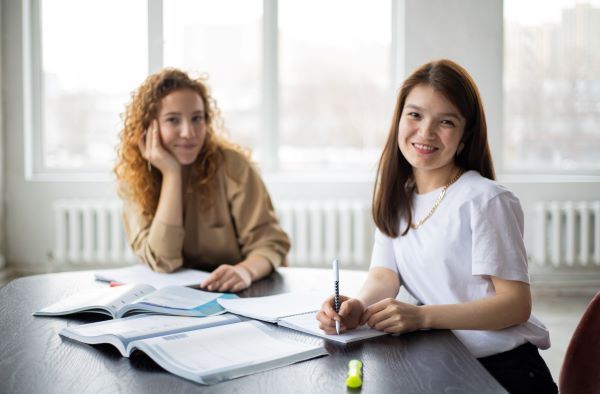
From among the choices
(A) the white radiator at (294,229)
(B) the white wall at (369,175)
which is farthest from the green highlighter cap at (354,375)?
(B) the white wall at (369,175)

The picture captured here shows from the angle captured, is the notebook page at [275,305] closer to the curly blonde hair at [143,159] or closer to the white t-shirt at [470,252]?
the white t-shirt at [470,252]

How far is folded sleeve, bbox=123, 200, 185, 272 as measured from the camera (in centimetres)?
198

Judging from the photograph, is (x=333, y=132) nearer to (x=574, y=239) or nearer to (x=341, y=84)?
(x=341, y=84)

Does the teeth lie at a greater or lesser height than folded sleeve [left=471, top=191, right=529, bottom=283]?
greater

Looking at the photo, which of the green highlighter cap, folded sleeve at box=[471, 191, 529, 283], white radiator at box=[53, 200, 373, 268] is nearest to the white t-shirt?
folded sleeve at box=[471, 191, 529, 283]

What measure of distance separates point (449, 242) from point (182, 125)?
1010mm

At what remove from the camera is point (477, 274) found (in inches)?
54.9

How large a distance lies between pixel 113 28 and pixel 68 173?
931 millimetres

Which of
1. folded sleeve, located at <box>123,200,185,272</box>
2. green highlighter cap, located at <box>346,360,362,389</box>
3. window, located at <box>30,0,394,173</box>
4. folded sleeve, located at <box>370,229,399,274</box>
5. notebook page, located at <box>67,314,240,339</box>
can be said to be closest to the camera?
green highlighter cap, located at <box>346,360,362,389</box>

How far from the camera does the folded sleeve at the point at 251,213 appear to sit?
2127 mm

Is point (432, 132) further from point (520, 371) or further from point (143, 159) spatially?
point (143, 159)

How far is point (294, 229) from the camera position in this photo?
4.16m

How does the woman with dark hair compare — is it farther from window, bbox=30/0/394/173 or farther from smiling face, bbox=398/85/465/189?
window, bbox=30/0/394/173

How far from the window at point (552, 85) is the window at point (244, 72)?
78 cm
